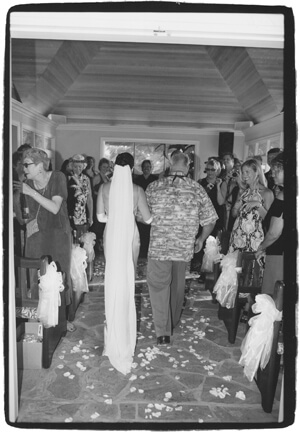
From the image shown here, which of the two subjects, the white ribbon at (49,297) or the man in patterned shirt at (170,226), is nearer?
the white ribbon at (49,297)

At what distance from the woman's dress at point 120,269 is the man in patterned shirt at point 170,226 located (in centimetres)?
29

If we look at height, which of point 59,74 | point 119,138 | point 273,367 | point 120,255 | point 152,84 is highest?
point 152,84

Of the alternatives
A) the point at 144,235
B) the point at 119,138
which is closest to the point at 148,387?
the point at 144,235

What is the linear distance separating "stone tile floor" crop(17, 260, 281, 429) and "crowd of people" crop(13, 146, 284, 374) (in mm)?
176

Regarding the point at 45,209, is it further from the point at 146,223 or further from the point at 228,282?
the point at 228,282

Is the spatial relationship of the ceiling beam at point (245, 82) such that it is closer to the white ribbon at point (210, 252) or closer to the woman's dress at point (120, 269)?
the white ribbon at point (210, 252)

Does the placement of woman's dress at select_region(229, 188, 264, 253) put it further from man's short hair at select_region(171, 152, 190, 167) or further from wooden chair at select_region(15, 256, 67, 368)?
wooden chair at select_region(15, 256, 67, 368)

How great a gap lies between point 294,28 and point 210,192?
8.99 ft

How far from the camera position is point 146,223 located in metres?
3.27

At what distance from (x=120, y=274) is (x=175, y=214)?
0.71 metres

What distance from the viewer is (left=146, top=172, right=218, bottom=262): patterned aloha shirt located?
3.29 metres

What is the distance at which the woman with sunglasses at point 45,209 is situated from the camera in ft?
9.98

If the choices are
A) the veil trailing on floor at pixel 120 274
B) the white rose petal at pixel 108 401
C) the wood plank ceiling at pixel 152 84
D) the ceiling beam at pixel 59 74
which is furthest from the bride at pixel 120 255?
the ceiling beam at pixel 59 74

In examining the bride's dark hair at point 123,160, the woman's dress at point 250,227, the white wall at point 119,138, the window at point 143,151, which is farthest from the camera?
the window at point 143,151
